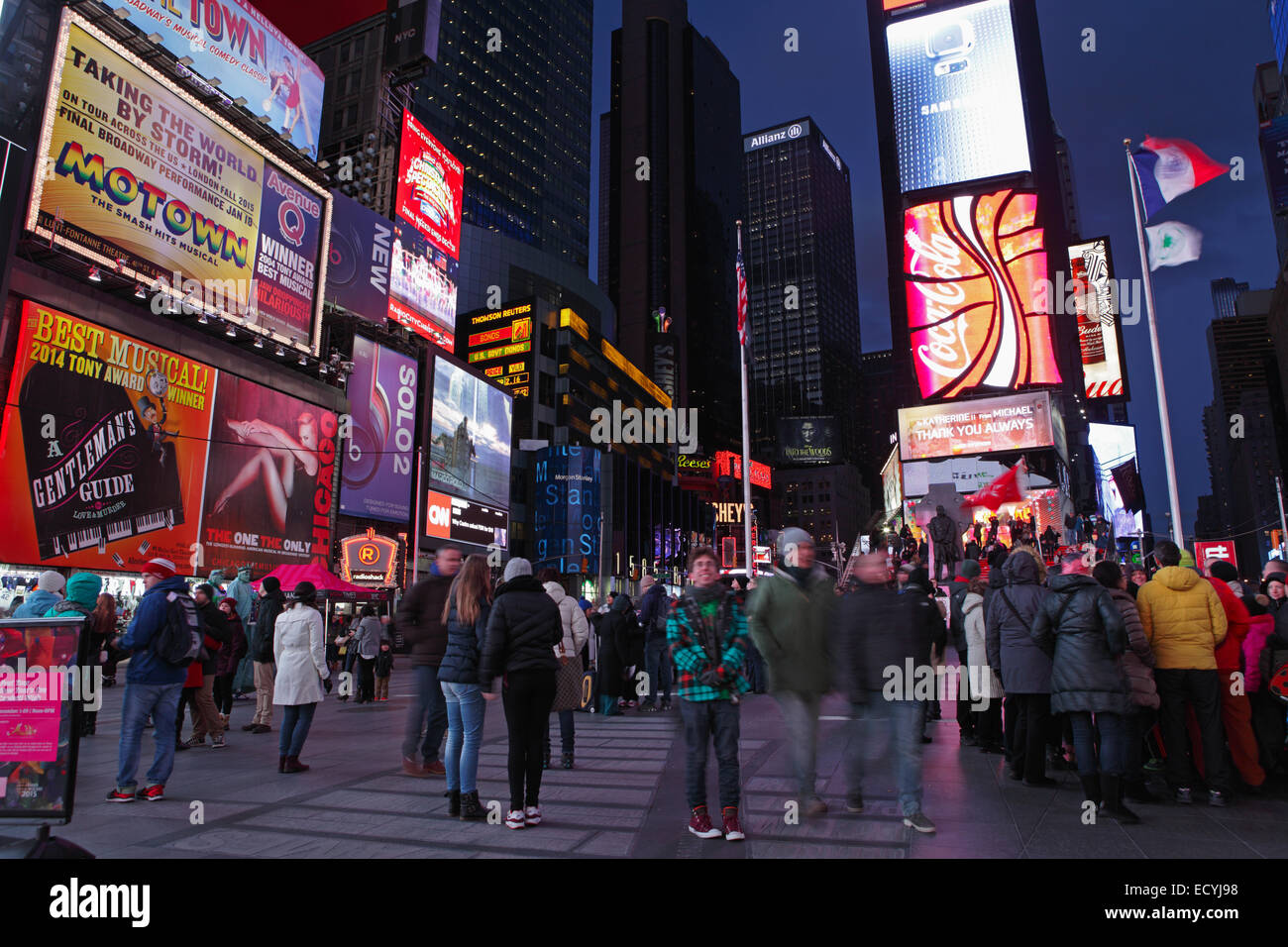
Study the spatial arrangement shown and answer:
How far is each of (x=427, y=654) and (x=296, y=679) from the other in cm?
158

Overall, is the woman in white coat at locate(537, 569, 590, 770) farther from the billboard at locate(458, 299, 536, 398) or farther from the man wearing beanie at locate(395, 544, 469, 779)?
the billboard at locate(458, 299, 536, 398)

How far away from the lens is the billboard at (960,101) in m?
50.3

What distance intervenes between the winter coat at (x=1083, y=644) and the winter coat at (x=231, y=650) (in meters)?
9.66

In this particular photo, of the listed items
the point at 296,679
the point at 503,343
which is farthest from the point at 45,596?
the point at 503,343

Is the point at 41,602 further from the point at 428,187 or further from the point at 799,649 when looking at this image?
the point at 428,187

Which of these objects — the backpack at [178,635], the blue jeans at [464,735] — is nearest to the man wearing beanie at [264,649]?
the backpack at [178,635]

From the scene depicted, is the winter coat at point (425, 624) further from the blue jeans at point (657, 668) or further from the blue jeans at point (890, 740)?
the blue jeans at point (657, 668)

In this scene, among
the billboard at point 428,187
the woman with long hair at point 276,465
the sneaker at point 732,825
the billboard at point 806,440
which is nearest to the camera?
the sneaker at point 732,825

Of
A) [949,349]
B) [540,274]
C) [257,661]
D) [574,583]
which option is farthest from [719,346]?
[257,661]

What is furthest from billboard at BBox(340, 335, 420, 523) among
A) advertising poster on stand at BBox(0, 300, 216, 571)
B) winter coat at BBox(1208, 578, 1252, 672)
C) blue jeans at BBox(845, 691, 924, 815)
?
winter coat at BBox(1208, 578, 1252, 672)

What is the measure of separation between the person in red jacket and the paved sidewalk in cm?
30

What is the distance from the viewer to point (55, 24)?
24.7 m
